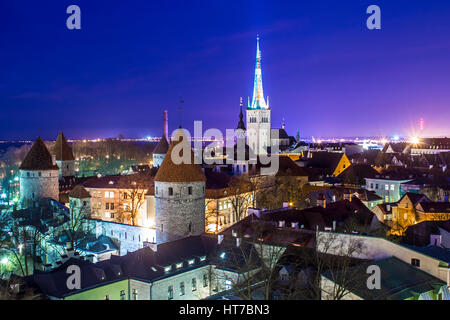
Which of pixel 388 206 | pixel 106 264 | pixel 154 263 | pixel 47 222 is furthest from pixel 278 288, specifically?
pixel 47 222

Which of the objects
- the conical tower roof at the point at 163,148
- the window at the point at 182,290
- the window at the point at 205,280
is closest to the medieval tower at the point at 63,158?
the conical tower roof at the point at 163,148

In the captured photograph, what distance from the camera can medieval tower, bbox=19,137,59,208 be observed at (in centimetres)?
4406

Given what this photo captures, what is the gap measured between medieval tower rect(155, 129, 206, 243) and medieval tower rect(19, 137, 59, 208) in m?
22.8

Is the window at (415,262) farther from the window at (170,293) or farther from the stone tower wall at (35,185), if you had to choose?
the stone tower wall at (35,185)

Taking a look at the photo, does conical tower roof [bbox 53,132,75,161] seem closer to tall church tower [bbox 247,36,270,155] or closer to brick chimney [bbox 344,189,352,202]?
brick chimney [bbox 344,189,352,202]

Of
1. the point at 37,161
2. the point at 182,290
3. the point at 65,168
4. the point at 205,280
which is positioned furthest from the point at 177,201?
the point at 65,168

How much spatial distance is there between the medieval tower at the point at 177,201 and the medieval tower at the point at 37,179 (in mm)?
22754

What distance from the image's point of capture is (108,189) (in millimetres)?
43219

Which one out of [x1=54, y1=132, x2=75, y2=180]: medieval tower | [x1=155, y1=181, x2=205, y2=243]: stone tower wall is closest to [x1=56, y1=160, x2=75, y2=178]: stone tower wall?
[x1=54, y1=132, x2=75, y2=180]: medieval tower

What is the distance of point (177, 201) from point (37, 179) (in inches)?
958

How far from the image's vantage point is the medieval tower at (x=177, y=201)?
25578 millimetres
